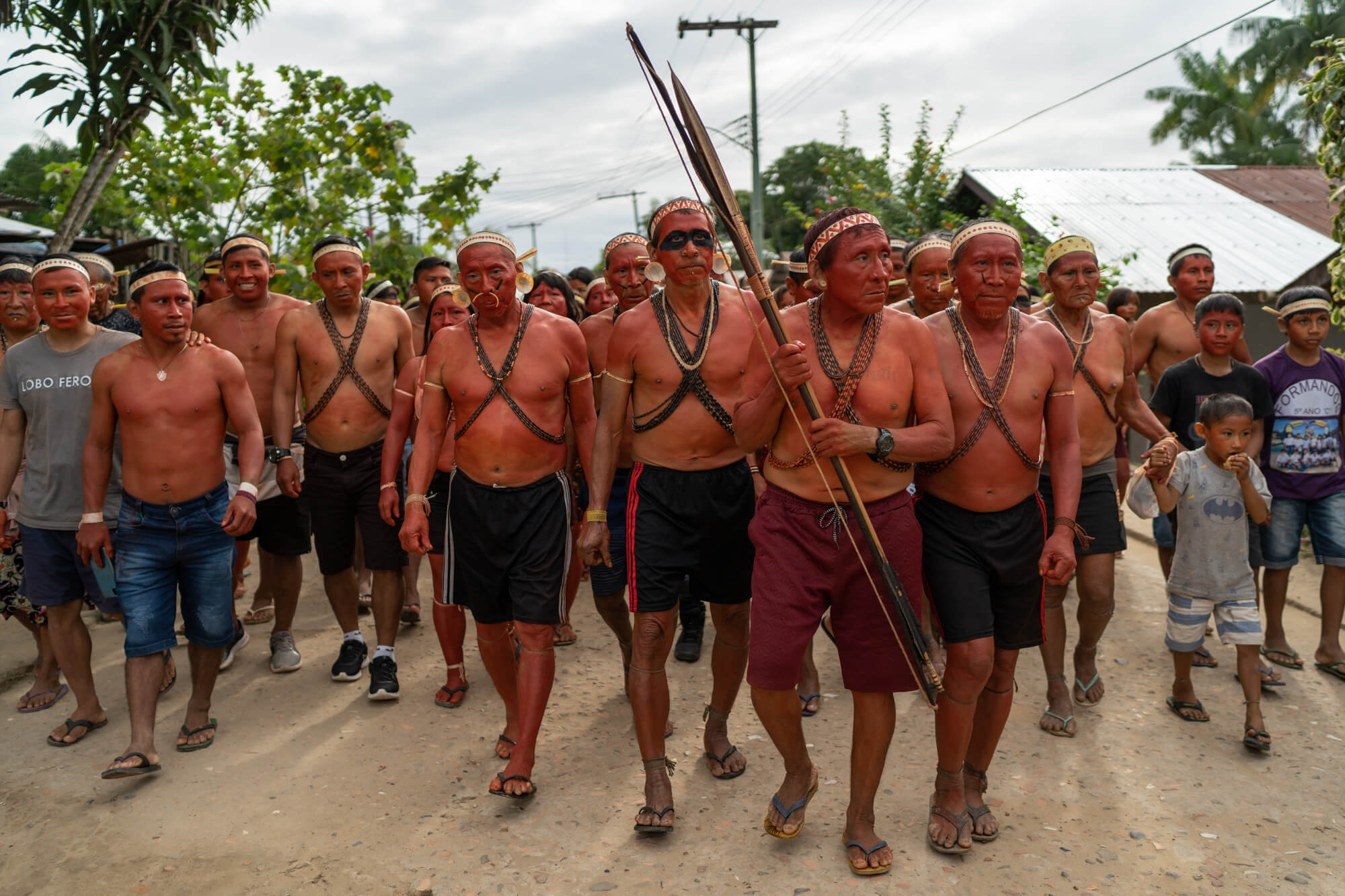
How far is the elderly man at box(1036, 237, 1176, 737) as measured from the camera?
491cm

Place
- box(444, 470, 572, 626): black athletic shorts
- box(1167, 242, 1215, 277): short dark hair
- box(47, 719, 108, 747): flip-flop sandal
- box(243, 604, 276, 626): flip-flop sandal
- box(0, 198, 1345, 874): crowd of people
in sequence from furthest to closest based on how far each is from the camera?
box(243, 604, 276, 626): flip-flop sandal → box(1167, 242, 1215, 277): short dark hair → box(47, 719, 108, 747): flip-flop sandal → box(444, 470, 572, 626): black athletic shorts → box(0, 198, 1345, 874): crowd of people

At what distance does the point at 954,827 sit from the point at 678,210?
259 centimetres

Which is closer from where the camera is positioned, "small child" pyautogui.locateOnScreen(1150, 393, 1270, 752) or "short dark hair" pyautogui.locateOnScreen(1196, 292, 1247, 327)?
"small child" pyautogui.locateOnScreen(1150, 393, 1270, 752)

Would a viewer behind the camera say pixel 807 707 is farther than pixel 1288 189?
No

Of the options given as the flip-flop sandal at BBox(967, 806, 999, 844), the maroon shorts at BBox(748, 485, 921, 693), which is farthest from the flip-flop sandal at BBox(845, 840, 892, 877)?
the maroon shorts at BBox(748, 485, 921, 693)

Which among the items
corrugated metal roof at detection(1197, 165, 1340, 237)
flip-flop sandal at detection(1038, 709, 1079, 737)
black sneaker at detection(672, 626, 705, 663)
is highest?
corrugated metal roof at detection(1197, 165, 1340, 237)

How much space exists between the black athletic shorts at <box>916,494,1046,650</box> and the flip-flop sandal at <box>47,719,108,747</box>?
405cm

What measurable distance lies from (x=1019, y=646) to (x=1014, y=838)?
713 millimetres

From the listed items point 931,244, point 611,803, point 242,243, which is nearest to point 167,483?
point 242,243

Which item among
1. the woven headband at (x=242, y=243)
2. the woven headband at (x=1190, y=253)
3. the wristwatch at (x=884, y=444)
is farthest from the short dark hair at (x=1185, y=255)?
the woven headband at (x=242, y=243)

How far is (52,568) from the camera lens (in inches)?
197

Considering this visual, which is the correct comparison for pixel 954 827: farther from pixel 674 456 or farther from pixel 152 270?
pixel 152 270

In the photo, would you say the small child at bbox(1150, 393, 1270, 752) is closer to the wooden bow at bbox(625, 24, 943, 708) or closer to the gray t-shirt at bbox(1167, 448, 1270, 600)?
the gray t-shirt at bbox(1167, 448, 1270, 600)

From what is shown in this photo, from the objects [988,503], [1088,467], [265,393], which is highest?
[265,393]
